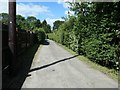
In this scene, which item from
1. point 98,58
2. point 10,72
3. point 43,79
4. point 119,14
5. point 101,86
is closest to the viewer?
point 101,86

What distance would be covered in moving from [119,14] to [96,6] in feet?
6.04

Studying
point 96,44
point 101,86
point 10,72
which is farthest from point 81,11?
point 101,86

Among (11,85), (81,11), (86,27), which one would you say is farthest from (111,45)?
(11,85)

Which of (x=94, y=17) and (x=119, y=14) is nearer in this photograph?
(x=119, y=14)

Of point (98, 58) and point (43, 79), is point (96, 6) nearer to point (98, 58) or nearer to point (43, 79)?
point (98, 58)

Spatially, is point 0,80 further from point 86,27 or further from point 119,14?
point 86,27

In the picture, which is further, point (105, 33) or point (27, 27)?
point (27, 27)

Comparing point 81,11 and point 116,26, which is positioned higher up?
point 81,11

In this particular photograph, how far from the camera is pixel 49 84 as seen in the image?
348 inches

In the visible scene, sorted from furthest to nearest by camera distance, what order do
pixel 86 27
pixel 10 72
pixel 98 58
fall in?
pixel 86 27, pixel 98 58, pixel 10 72

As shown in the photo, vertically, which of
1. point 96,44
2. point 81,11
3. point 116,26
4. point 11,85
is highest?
point 81,11

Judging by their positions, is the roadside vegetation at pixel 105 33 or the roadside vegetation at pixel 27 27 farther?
the roadside vegetation at pixel 27 27

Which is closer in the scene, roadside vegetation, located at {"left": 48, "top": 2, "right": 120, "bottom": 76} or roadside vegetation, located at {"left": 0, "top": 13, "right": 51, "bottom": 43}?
roadside vegetation, located at {"left": 48, "top": 2, "right": 120, "bottom": 76}

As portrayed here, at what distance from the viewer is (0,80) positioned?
8891 millimetres
